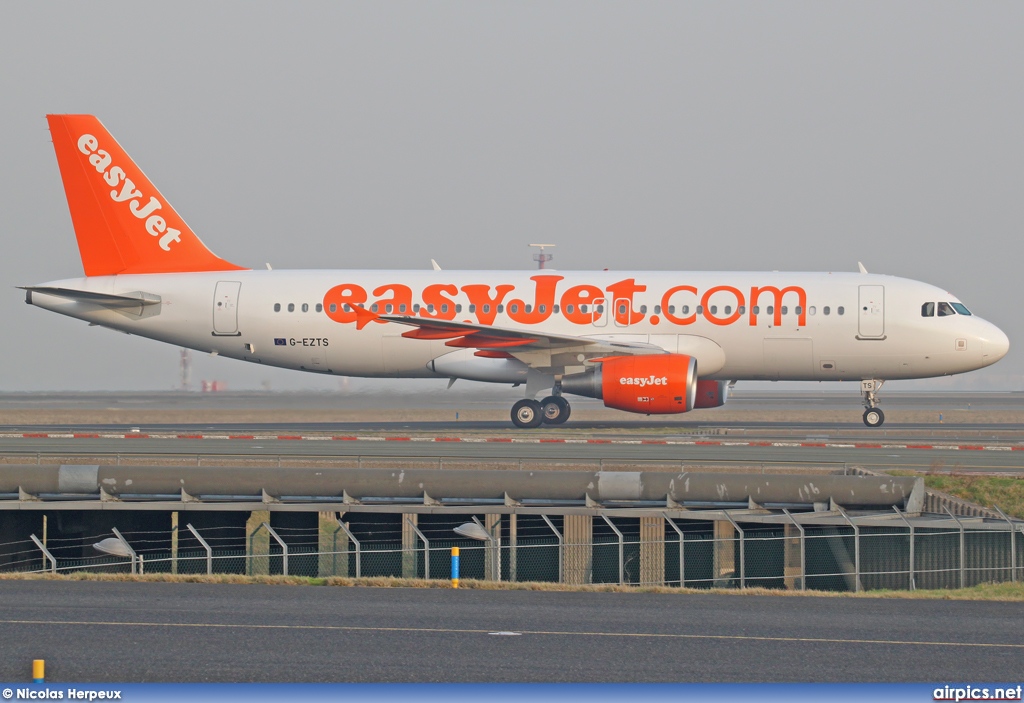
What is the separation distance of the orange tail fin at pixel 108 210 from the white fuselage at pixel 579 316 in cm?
56

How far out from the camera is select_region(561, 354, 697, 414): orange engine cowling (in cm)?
3005

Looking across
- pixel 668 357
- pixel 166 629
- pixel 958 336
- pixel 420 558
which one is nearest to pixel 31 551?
pixel 420 558

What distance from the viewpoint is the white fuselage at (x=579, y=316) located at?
32.2m

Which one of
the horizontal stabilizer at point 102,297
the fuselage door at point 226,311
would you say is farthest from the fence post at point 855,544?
the horizontal stabilizer at point 102,297

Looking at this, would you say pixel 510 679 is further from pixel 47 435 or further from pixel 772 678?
pixel 47 435

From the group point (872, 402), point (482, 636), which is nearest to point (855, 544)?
point (482, 636)

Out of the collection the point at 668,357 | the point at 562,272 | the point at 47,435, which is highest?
the point at 562,272

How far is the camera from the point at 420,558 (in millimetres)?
21047

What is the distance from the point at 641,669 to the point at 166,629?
15.7 ft

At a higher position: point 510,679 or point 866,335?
point 866,335

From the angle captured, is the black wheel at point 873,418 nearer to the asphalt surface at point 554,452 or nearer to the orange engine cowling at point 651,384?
the asphalt surface at point 554,452

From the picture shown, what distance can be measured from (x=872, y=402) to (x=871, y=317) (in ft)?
9.78

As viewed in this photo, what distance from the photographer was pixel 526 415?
32594 mm

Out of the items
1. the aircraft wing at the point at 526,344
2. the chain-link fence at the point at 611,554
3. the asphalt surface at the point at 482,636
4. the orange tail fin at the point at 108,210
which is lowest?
the chain-link fence at the point at 611,554
